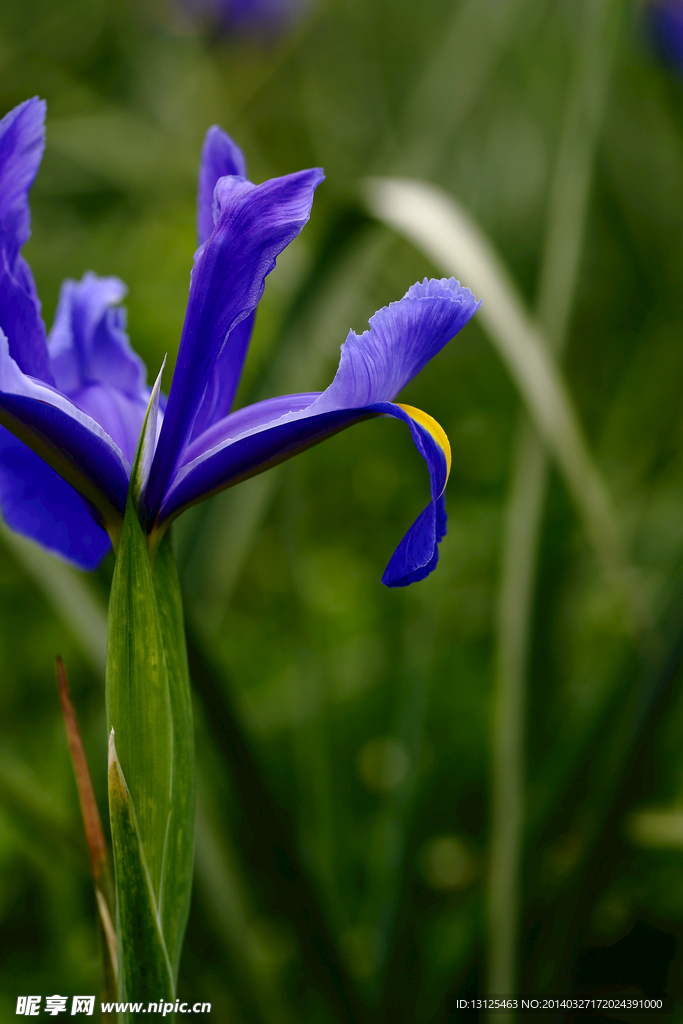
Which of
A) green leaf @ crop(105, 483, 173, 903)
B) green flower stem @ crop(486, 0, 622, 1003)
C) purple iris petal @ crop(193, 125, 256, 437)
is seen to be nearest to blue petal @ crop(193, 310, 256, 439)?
purple iris petal @ crop(193, 125, 256, 437)

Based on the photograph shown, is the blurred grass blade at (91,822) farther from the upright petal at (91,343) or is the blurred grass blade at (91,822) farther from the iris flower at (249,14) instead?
the iris flower at (249,14)

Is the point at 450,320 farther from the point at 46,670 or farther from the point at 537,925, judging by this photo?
the point at 46,670

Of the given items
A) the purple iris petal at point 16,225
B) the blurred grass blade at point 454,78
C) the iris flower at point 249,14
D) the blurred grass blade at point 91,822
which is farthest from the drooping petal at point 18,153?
the iris flower at point 249,14

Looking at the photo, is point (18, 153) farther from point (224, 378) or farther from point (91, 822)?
point (91, 822)

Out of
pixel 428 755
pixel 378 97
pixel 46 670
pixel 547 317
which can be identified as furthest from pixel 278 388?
pixel 378 97

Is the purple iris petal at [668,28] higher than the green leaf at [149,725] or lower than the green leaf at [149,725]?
higher

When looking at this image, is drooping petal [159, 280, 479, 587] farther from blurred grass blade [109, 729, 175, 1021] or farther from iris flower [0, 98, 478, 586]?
blurred grass blade [109, 729, 175, 1021]
